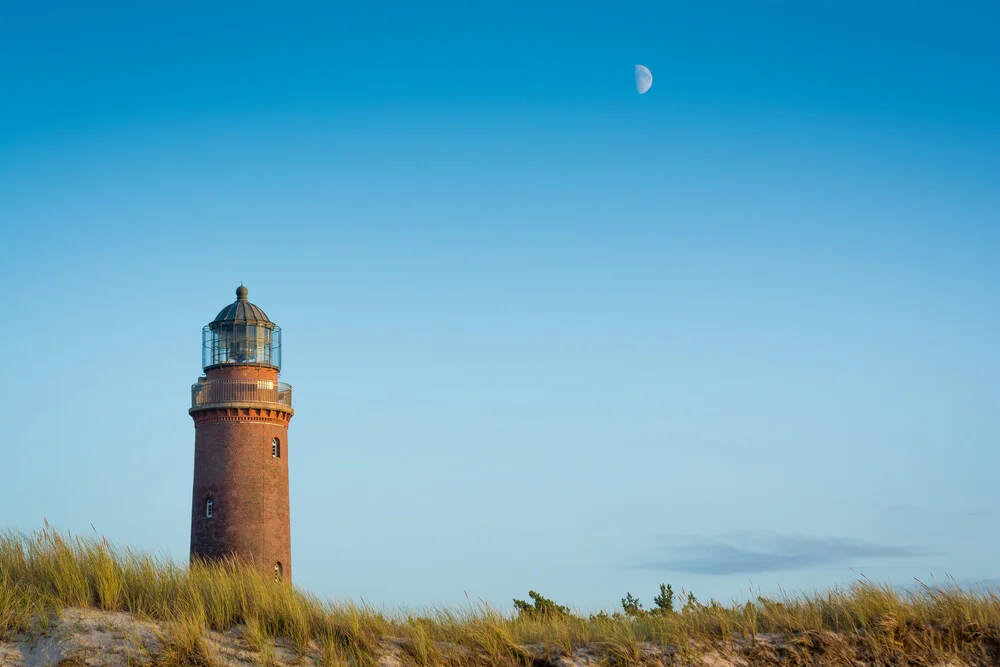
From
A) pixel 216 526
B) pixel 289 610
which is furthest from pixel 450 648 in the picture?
pixel 216 526

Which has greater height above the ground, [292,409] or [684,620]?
[292,409]

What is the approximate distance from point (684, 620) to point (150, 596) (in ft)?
26.2

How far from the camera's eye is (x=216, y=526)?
3319cm

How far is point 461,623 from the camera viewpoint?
15188 mm

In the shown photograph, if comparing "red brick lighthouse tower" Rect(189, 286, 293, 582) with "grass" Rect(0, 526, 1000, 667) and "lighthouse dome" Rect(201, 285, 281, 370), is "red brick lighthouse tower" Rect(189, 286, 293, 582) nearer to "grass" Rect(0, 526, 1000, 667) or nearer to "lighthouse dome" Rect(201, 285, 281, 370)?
"lighthouse dome" Rect(201, 285, 281, 370)

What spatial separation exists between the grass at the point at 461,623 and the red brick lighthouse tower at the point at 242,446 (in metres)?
17.1

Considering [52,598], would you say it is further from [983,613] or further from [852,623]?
[983,613]

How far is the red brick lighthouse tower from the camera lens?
33.2m

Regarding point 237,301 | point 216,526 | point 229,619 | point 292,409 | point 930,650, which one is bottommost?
point 930,650

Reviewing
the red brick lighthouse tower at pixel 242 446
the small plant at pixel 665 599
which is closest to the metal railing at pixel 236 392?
the red brick lighthouse tower at pixel 242 446

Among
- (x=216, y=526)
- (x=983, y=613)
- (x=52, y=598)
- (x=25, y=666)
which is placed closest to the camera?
(x=25, y=666)

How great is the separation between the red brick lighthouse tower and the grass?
17.1 meters

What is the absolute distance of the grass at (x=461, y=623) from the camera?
14071mm

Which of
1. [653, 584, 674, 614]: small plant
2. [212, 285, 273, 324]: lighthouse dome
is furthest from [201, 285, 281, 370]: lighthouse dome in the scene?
[653, 584, 674, 614]: small plant
